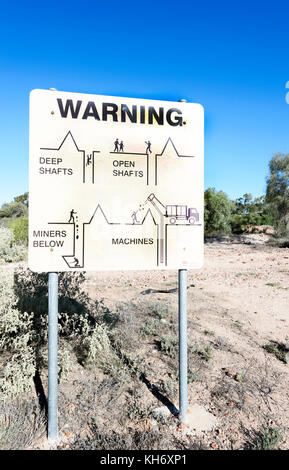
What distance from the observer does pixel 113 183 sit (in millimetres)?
2799

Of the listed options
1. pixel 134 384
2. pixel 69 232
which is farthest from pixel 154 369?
pixel 69 232

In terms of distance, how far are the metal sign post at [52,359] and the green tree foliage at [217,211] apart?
23278 mm

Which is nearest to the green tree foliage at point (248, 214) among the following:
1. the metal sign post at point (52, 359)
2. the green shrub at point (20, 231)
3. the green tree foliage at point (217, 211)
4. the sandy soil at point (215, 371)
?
the green tree foliage at point (217, 211)

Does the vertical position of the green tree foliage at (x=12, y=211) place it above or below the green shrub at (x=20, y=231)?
above

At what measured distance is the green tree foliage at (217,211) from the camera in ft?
82.3

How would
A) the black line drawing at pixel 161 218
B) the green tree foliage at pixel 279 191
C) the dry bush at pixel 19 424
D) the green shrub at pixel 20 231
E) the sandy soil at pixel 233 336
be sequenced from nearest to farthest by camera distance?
1. the dry bush at pixel 19 424
2. the black line drawing at pixel 161 218
3. the sandy soil at pixel 233 336
4. the green shrub at pixel 20 231
5. the green tree foliage at pixel 279 191

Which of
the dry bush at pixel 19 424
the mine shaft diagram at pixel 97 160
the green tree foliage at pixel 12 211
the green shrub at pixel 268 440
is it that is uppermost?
the green tree foliage at pixel 12 211

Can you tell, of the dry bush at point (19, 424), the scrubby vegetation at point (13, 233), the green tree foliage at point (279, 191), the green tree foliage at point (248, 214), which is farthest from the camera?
the green tree foliage at point (248, 214)

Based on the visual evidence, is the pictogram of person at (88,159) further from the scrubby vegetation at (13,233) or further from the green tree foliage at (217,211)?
the green tree foliage at (217,211)

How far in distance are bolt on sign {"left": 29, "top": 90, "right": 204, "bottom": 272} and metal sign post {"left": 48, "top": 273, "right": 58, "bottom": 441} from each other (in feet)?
0.60

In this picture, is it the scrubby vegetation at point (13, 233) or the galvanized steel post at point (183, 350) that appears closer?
the galvanized steel post at point (183, 350)

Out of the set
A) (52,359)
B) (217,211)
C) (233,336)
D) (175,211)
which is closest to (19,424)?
(52,359)

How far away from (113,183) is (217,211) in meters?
23.0
